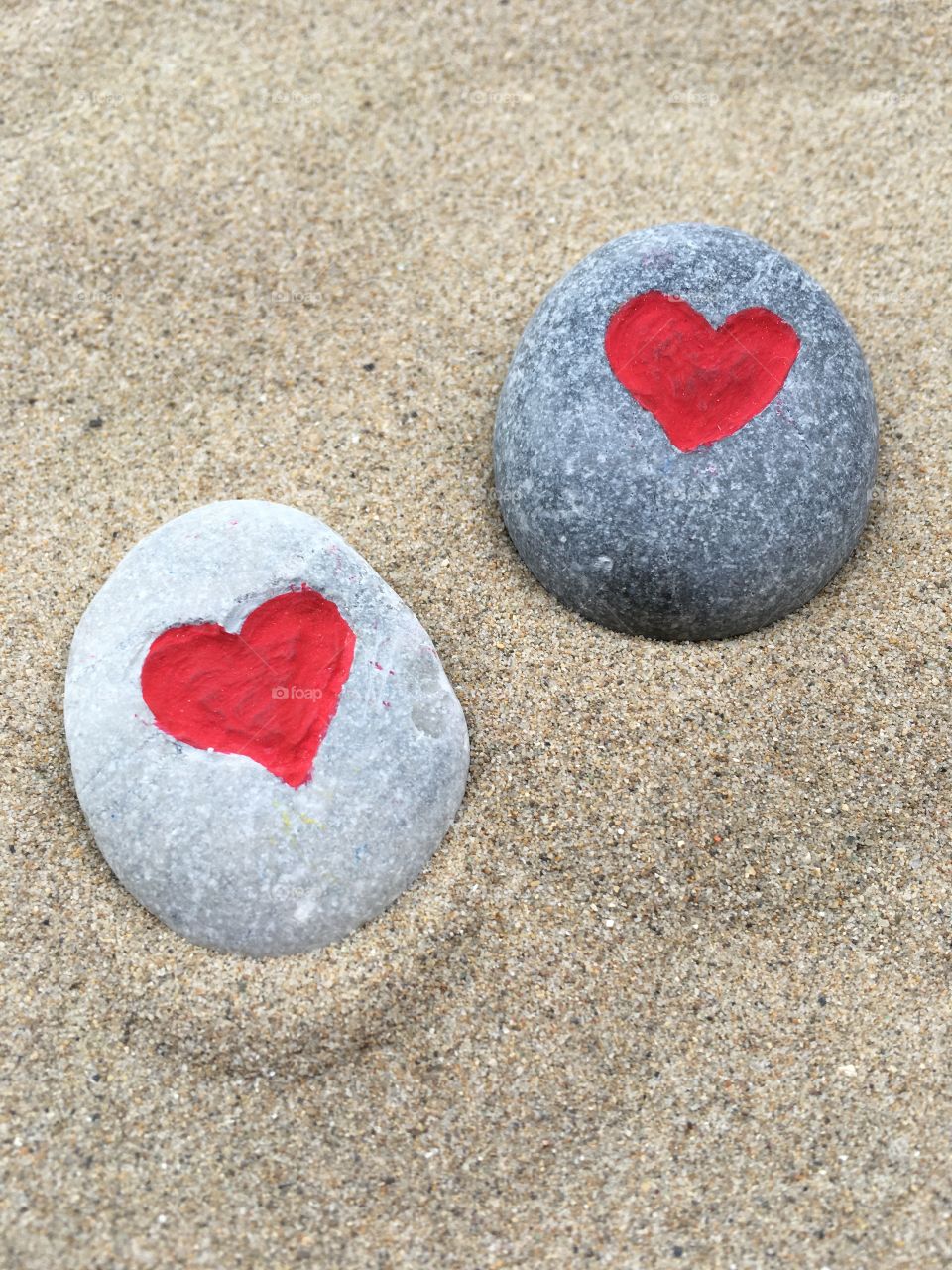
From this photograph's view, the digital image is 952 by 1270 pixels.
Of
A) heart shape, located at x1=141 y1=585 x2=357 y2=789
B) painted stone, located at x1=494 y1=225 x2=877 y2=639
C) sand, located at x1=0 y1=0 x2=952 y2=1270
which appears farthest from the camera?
painted stone, located at x1=494 y1=225 x2=877 y2=639

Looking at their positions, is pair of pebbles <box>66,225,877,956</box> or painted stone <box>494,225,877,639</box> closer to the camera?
pair of pebbles <box>66,225,877,956</box>

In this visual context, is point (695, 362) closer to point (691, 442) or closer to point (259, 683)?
point (691, 442)

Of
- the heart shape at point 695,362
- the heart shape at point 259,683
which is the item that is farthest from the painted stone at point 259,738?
the heart shape at point 695,362

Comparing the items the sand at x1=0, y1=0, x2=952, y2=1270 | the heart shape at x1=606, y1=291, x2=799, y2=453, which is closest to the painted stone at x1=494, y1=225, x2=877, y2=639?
the heart shape at x1=606, y1=291, x2=799, y2=453

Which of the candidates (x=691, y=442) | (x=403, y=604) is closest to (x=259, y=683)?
(x=403, y=604)

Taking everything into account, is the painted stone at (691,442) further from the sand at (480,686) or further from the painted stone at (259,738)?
the painted stone at (259,738)

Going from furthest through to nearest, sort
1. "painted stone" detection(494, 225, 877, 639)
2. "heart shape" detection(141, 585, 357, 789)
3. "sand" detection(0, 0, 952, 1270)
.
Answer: "painted stone" detection(494, 225, 877, 639) → "heart shape" detection(141, 585, 357, 789) → "sand" detection(0, 0, 952, 1270)

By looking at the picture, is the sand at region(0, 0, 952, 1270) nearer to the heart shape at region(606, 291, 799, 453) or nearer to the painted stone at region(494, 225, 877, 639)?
the painted stone at region(494, 225, 877, 639)
